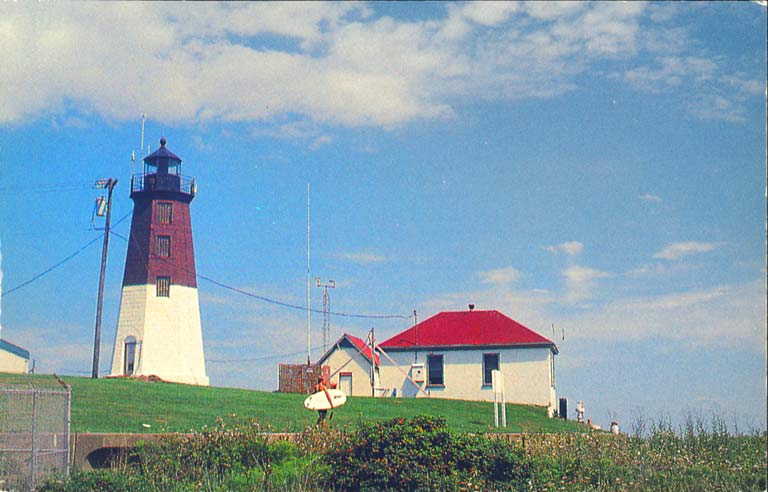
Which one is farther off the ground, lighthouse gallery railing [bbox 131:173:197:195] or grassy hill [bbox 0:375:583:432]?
lighthouse gallery railing [bbox 131:173:197:195]

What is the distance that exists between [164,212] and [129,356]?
267 inches

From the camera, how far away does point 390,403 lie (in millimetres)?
29844

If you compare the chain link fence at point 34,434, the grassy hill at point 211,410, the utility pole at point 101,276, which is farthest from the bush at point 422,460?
the utility pole at point 101,276

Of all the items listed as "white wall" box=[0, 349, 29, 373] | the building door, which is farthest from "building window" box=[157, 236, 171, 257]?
the building door

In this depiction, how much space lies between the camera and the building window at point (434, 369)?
38.2m

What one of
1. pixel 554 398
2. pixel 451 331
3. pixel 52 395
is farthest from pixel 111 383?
Result: pixel 554 398

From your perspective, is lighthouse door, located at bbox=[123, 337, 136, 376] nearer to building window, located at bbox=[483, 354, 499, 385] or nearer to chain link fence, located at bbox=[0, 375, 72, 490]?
building window, located at bbox=[483, 354, 499, 385]

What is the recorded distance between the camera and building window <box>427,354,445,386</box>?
3825 centimetres

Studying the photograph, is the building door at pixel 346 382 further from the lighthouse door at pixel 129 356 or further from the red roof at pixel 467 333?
the lighthouse door at pixel 129 356

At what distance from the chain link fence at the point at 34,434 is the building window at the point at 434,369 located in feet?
85.5

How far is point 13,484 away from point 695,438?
10.8 m

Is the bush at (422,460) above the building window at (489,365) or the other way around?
the other way around

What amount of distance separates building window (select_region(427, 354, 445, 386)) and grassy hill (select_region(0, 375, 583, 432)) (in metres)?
5.76

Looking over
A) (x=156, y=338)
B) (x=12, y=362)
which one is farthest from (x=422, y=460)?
(x=156, y=338)
